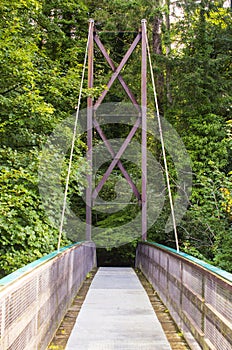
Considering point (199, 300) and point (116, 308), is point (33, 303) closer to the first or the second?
point (199, 300)

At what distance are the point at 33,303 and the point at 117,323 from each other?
60.8 inches

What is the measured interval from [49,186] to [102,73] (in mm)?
9540

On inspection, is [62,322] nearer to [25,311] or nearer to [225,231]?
[25,311]

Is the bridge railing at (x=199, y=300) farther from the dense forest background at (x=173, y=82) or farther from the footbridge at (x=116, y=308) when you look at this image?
the dense forest background at (x=173, y=82)

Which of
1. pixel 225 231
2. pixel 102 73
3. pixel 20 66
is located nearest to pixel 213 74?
pixel 102 73

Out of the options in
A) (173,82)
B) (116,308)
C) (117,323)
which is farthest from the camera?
(173,82)

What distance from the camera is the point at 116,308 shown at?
498 cm

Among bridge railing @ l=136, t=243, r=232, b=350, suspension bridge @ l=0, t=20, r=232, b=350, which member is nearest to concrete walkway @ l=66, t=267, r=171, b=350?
suspension bridge @ l=0, t=20, r=232, b=350

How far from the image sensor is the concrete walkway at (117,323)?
11.6 feet

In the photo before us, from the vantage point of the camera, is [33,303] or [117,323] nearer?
[33,303]

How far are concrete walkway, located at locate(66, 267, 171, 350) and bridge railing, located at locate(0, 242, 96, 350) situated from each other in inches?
9.3

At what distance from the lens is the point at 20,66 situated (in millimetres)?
6977

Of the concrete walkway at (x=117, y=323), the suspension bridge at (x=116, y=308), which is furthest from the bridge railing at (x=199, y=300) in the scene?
the concrete walkway at (x=117, y=323)

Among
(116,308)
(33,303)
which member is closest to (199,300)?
(33,303)
